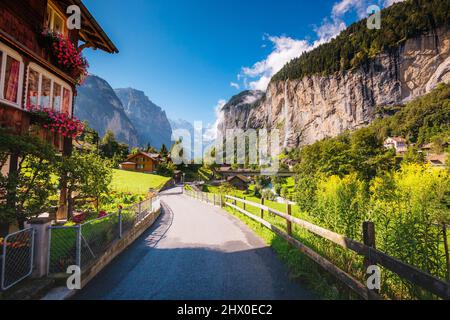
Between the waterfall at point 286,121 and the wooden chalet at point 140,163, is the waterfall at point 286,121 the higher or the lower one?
the higher one

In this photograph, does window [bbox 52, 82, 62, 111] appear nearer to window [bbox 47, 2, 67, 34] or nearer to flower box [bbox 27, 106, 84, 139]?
flower box [bbox 27, 106, 84, 139]

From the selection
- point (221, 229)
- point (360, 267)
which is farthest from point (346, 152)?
point (360, 267)

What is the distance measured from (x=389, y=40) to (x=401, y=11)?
27.5 m

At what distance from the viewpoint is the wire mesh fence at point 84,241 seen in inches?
178

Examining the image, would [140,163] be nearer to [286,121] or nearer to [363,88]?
[363,88]

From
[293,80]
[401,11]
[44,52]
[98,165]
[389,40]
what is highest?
[401,11]

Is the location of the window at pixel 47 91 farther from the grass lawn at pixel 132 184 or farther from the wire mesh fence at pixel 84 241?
the grass lawn at pixel 132 184

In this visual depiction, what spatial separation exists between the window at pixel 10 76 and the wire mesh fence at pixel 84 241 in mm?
4314

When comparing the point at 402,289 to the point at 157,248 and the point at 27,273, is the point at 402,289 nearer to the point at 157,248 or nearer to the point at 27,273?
the point at 157,248

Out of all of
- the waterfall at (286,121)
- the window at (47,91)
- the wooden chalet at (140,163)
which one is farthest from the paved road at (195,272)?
the waterfall at (286,121)

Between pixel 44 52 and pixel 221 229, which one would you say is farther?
pixel 221 229
